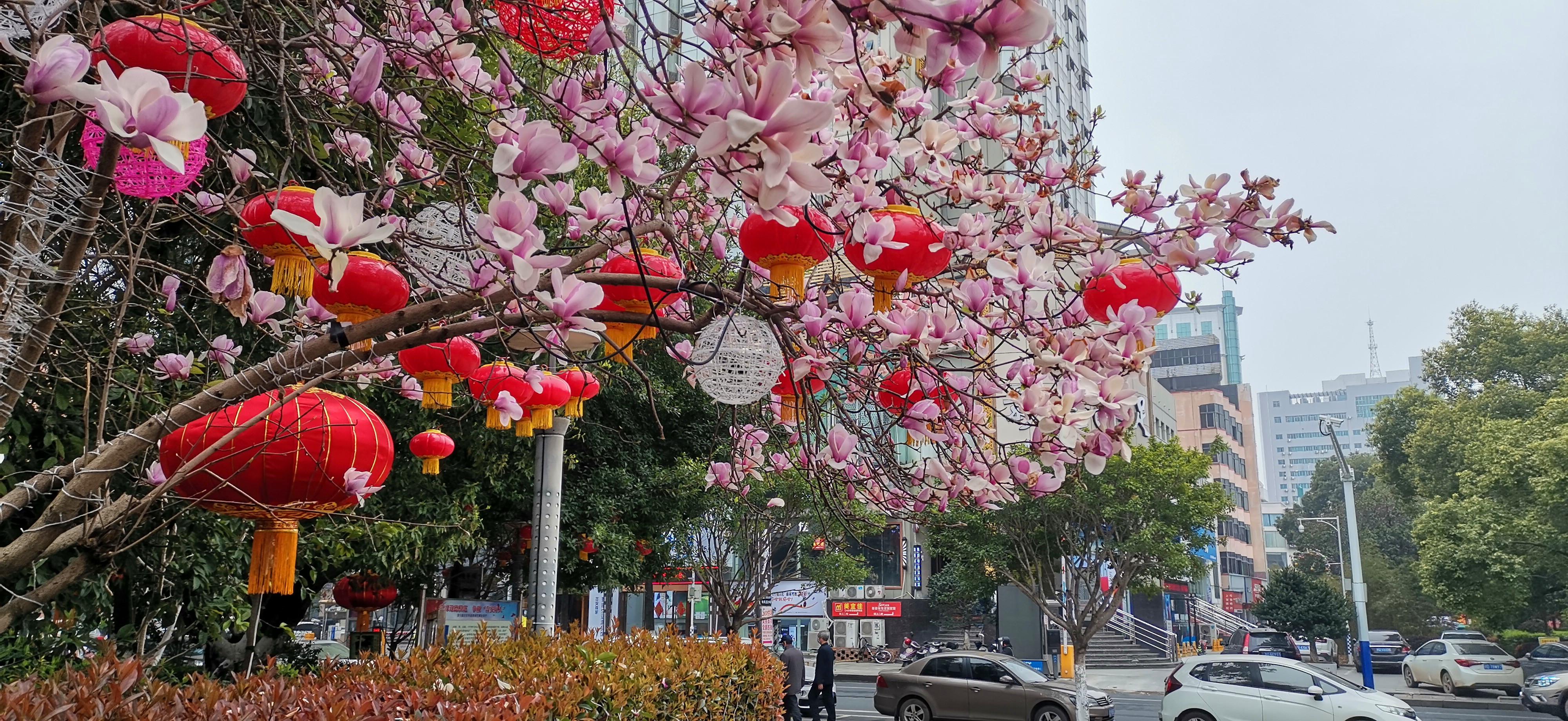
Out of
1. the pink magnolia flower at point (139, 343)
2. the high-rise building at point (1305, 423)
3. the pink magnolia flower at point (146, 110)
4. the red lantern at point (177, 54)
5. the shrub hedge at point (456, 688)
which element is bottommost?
the shrub hedge at point (456, 688)

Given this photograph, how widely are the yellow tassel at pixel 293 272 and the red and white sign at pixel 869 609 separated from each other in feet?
95.6

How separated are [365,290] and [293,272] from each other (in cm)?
24

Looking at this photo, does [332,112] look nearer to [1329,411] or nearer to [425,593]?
[425,593]

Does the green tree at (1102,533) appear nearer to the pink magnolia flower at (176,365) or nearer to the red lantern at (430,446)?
the red lantern at (430,446)

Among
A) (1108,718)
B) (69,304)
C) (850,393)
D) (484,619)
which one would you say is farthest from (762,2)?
(1108,718)

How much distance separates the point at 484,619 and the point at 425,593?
273 centimetres

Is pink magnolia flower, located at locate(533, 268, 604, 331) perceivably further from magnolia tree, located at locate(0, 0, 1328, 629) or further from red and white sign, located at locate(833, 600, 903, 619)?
red and white sign, located at locate(833, 600, 903, 619)

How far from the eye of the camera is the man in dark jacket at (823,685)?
37.5ft

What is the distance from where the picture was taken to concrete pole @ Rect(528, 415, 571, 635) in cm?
589

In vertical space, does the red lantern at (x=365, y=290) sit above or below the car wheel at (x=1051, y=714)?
above

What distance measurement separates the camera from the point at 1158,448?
13961mm

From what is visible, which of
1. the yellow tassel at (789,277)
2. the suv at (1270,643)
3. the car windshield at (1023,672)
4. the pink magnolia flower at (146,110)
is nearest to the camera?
the pink magnolia flower at (146,110)

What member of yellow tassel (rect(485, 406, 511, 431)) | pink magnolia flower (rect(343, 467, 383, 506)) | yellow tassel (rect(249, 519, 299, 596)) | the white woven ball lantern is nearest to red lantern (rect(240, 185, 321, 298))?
pink magnolia flower (rect(343, 467, 383, 506))

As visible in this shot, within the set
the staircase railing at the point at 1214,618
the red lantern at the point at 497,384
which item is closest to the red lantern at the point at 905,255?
the red lantern at the point at 497,384
